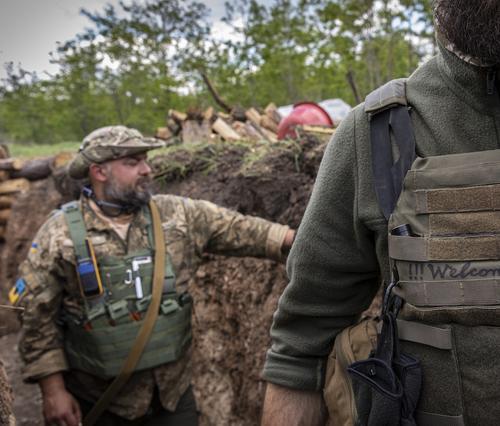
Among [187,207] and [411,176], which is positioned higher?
[411,176]

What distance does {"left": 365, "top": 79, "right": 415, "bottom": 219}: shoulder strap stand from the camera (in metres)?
1.07

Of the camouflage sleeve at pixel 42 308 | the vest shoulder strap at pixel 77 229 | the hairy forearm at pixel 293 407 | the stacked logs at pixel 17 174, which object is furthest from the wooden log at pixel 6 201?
the hairy forearm at pixel 293 407

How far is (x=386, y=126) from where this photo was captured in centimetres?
110

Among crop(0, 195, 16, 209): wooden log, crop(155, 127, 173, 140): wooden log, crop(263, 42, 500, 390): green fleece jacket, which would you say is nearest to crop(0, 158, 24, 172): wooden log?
crop(0, 195, 16, 209): wooden log

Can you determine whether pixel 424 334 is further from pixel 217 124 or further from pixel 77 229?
pixel 217 124

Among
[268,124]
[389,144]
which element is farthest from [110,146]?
[268,124]

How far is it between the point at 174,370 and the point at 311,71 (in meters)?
13.3

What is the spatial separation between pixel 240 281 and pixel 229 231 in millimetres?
1075

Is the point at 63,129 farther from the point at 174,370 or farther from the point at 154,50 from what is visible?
the point at 174,370

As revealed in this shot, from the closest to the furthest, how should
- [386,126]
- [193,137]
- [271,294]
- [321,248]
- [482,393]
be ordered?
[482,393] < [386,126] < [321,248] < [271,294] < [193,137]

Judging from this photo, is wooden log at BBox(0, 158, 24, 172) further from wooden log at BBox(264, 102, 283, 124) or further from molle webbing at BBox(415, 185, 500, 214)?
molle webbing at BBox(415, 185, 500, 214)

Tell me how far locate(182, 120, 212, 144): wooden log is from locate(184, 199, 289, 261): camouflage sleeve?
4.29m

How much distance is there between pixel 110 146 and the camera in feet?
11.2

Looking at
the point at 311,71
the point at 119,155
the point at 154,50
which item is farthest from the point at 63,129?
the point at 119,155
